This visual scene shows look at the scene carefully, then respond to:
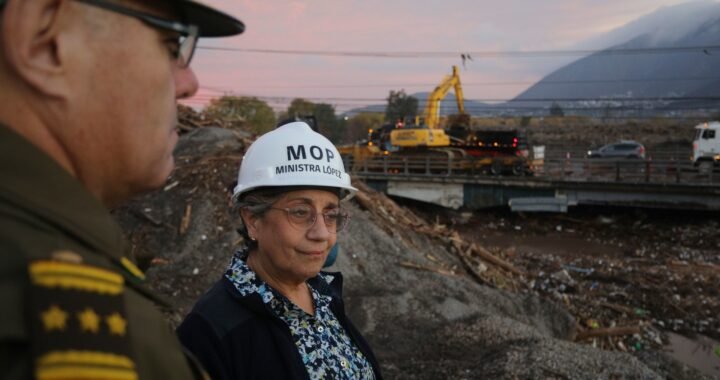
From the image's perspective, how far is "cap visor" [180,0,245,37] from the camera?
3.45ft

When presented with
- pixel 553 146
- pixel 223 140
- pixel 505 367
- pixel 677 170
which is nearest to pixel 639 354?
pixel 505 367

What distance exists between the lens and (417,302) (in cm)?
934

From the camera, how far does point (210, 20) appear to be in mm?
1119

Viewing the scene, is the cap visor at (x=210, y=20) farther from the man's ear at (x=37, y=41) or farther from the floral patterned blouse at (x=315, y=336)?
the floral patterned blouse at (x=315, y=336)

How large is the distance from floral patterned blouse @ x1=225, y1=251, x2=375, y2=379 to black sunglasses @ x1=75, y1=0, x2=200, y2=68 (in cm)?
131

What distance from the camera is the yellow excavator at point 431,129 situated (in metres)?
26.2

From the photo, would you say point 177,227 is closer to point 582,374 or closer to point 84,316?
point 582,374

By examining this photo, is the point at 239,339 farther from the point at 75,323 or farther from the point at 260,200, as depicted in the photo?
the point at 75,323

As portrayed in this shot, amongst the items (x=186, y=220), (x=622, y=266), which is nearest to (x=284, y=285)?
(x=186, y=220)

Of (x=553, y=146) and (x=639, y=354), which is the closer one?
(x=639, y=354)

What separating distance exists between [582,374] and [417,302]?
333 centimetres

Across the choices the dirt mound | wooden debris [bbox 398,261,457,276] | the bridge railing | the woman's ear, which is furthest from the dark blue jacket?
the bridge railing

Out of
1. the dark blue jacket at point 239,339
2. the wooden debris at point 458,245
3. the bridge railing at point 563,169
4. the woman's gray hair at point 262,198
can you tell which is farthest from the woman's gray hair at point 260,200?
the bridge railing at point 563,169

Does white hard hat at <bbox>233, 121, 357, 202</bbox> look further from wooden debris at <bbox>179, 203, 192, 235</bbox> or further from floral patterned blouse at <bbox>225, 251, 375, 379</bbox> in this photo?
wooden debris at <bbox>179, 203, 192, 235</bbox>
